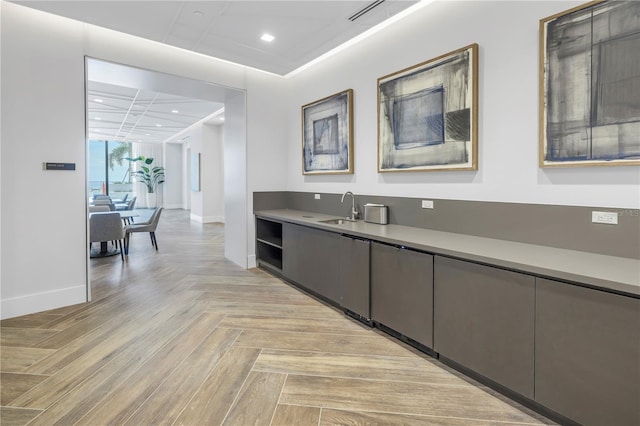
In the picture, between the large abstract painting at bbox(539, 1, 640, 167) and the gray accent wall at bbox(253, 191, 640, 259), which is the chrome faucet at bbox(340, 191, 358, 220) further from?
the large abstract painting at bbox(539, 1, 640, 167)

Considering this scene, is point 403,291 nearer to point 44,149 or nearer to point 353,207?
point 353,207

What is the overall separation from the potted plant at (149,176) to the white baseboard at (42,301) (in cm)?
1181

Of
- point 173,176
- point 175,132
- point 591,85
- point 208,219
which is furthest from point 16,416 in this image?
point 173,176

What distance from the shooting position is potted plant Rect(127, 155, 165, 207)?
46.0 feet

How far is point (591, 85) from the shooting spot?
1959mm

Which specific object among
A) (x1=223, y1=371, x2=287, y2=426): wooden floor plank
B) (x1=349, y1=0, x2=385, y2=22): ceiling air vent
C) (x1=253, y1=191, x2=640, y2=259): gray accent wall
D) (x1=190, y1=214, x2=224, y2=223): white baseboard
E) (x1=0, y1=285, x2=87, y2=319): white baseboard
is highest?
(x1=349, y1=0, x2=385, y2=22): ceiling air vent

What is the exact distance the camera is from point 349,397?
6.40ft

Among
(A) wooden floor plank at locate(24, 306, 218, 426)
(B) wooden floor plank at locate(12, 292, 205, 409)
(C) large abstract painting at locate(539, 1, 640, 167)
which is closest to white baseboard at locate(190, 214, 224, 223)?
(B) wooden floor plank at locate(12, 292, 205, 409)

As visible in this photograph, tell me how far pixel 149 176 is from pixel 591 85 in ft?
49.7

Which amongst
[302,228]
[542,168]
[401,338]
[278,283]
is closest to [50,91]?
[302,228]

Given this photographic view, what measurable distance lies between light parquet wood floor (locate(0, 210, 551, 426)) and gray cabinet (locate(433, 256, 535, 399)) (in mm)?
183

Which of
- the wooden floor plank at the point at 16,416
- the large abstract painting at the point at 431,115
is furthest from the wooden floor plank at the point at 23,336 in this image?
the large abstract painting at the point at 431,115

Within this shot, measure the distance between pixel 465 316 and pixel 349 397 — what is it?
86 centimetres

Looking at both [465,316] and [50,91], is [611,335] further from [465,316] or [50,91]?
[50,91]
